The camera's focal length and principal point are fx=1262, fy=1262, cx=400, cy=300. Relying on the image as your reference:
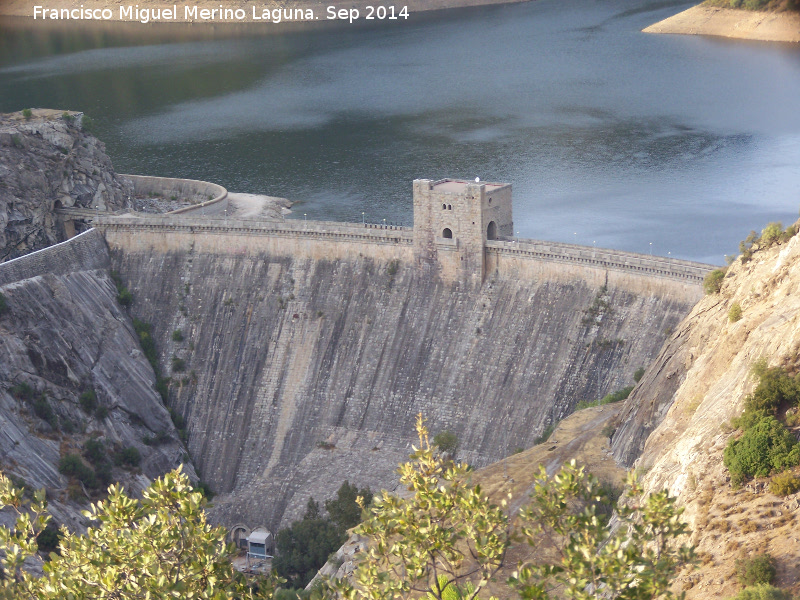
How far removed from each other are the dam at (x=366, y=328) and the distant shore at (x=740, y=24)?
10593 centimetres

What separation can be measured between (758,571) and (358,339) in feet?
180

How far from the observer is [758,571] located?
3316cm

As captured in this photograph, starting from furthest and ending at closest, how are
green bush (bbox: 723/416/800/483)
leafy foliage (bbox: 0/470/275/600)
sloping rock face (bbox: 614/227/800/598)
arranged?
green bush (bbox: 723/416/800/483) → sloping rock face (bbox: 614/227/800/598) → leafy foliage (bbox: 0/470/275/600)

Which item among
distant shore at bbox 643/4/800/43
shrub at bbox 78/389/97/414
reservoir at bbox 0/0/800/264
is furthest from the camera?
distant shore at bbox 643/4/800/43

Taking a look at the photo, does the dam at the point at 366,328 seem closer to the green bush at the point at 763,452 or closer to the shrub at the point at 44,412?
the shrub at the point at 44,412

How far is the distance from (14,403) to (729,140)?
87513 mm

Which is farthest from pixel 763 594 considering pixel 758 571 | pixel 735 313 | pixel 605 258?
pixel 605 258

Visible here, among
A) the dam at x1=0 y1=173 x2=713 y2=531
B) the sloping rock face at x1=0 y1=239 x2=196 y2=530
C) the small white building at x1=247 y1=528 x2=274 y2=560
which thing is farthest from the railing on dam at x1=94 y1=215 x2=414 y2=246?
the small white building at x1=247 y1=528 x2=274 y2=560

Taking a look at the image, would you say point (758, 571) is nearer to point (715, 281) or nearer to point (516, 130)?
point (715, 281)

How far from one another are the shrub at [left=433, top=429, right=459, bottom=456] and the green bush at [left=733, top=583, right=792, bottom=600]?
4532cm

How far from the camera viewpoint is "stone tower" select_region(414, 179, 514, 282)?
3250 inches

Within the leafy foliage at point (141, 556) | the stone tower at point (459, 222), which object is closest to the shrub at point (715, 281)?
the stone tower at point (459, 222)

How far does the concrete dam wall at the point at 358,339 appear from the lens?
7694 centimetres

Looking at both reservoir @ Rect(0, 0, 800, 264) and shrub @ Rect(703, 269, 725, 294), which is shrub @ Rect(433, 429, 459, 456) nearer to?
shrub @ Rect(703, 269, 725, 294)
